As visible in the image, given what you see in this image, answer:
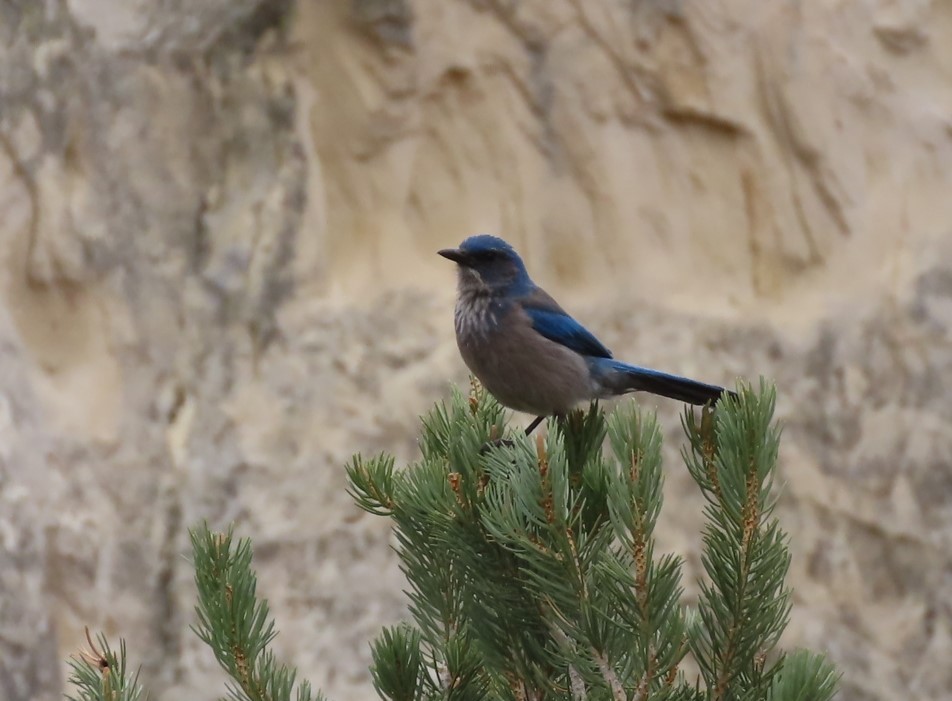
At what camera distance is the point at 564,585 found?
1.76m

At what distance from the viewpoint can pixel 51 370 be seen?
18.3 feet

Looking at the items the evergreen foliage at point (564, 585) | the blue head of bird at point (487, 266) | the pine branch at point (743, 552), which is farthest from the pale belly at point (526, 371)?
the pine branch at point (743, 552)

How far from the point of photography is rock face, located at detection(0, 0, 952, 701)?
18.3 ft

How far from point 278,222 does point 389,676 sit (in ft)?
13.6

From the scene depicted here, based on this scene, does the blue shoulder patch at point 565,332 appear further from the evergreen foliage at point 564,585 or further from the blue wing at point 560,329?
the evergreen foliage at point 564,585

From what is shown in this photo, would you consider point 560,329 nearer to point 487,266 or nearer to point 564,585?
point 487,266

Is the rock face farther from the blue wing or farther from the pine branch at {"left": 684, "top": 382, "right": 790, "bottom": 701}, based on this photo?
the pine branch at {"left": 684, "top": 382, "right": 790, "bottom": 701}

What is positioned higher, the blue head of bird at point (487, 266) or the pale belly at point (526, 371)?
the blue head of bird at point (487, 266)

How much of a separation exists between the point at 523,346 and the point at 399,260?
2976 millimetres

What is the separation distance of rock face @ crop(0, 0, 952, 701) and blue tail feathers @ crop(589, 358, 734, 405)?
2.67 meters

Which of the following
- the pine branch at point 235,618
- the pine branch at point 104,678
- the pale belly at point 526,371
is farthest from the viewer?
the pale belly at point 526,371

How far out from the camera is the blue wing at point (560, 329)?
334 cm

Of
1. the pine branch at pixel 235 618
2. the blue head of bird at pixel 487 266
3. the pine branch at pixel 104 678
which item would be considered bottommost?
the pine branch at pixel 104 678

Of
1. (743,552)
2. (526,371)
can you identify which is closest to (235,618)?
(743,552)
